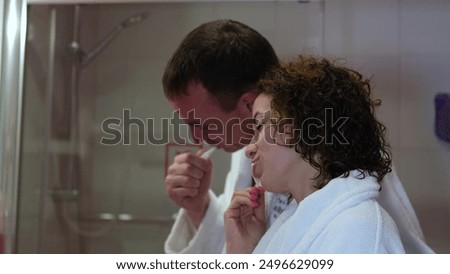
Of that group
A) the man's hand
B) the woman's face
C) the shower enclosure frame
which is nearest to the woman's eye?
the woman's face

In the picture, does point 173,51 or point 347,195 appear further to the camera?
point 173,51

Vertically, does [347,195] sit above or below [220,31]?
below

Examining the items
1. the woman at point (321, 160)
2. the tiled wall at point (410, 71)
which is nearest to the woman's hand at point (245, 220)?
the woman at point (321, 160)

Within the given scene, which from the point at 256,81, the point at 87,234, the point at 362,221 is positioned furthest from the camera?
the point at 87,234

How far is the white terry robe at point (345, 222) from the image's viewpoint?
83cm

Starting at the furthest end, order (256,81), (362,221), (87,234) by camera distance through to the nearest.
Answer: (87,234) < (256,81) < (362,221)

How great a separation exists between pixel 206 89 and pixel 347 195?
30 centimetres

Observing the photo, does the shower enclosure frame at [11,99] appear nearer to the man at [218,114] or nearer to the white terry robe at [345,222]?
the man at [218,114]

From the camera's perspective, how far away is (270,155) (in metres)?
0.93

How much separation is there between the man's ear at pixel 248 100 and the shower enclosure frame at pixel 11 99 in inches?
9.2

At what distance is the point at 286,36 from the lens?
974 millimetres
